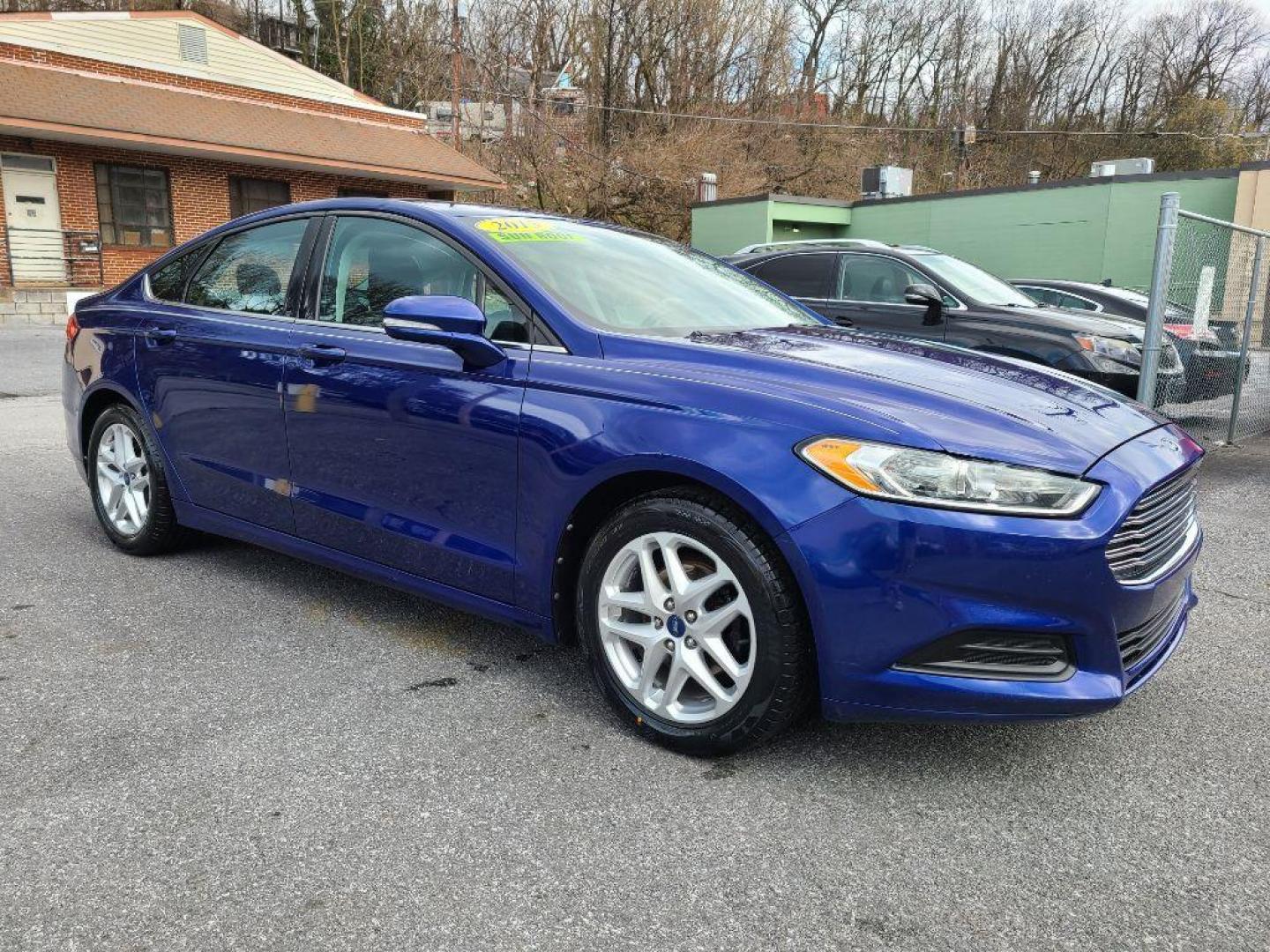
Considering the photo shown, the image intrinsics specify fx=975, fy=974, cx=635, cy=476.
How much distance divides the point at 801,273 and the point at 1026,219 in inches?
662

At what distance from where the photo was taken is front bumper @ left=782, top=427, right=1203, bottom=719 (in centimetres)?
224

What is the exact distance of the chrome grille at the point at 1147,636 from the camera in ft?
8.00

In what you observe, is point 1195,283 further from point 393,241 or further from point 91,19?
point 91,19

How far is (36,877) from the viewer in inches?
82.0

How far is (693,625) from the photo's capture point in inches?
102

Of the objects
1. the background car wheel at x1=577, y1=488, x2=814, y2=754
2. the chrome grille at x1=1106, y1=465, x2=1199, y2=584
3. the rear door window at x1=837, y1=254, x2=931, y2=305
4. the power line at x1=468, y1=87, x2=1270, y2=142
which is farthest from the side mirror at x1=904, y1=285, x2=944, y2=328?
the power line at x1=468, y1=87, x2=1270, y2=142

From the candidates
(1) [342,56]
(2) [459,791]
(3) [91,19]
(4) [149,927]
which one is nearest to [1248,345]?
(2) [459,791]

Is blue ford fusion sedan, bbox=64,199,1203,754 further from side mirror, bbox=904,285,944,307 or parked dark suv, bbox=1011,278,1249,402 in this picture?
parked dark suv, bbox=1011,278,1249,402

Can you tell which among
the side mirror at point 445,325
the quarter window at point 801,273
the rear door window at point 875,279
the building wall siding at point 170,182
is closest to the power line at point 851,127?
the building wall siding at point 170,182

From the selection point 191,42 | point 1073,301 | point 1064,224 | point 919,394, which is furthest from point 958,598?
point 191,42

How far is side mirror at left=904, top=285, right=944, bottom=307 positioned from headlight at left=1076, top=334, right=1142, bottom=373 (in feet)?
3.43

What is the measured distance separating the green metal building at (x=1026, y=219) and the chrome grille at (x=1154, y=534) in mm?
21191

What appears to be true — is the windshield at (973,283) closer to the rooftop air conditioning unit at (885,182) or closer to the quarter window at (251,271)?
the quarter window at (251,271)

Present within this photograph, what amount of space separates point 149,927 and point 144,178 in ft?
76.3
